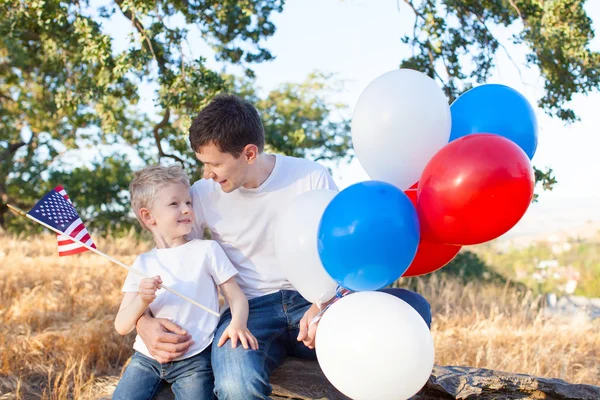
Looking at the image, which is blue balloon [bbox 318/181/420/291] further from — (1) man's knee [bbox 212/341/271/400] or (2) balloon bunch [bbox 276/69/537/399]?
(1) man's knee [bbox 212/341/271/400]

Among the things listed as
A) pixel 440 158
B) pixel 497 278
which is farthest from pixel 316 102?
pixel 440 158

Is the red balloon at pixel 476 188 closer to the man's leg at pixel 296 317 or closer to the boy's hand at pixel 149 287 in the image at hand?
the man's leg at pixel 296 317

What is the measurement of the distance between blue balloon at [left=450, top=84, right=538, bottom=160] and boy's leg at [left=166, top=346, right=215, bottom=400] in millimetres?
1404

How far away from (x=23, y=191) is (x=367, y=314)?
8.57 metres

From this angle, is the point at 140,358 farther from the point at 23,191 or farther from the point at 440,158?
the point at 23,191

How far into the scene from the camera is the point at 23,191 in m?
9.53

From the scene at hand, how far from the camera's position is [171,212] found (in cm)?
276

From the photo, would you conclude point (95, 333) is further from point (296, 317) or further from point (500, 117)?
point (500, 117)

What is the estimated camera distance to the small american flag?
2.80m

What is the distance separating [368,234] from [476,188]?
0.38m

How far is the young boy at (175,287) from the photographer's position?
8.74 ft

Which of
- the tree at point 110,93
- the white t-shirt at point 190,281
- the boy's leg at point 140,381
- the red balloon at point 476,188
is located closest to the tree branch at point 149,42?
the tree at point 110,93

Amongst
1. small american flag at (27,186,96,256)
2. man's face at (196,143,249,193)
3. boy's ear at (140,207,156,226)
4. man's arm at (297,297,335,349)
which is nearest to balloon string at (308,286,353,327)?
man's arm at (297,297,335,349)

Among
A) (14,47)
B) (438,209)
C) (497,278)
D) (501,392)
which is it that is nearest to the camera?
(438,209)
